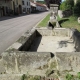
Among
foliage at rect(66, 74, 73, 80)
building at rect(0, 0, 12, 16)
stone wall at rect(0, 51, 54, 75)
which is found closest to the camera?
foliage at rect(66, 74, 73, 80)

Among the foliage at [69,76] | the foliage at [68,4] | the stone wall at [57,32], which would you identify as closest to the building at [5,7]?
the foliage at [68,4]

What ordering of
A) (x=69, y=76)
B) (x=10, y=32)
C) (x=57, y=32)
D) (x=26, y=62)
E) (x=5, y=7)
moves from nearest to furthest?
1. (x=69, y=76)
2. (x=26, y=62)
3. (x=57, y=32)
4. (x=10, y=32)
5. (x=5, y=7)

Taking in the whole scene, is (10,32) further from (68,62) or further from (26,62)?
(68,62)

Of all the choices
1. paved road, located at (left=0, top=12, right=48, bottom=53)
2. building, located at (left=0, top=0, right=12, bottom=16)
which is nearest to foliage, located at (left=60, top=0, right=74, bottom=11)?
paved road, located at (left=0, top=12, right=48, bottom=53)

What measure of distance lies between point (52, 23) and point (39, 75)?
420 inches

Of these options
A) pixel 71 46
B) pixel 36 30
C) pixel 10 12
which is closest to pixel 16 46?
pixel 71 46

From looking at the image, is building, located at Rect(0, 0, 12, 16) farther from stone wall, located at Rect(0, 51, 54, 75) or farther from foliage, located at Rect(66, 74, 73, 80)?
foliage, located at Rect(66, 74, 73, 80)

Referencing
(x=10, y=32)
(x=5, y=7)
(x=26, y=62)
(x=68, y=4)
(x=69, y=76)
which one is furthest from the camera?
(x=5, y=7)

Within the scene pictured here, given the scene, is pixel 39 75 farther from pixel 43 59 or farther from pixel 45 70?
pixel 43 59

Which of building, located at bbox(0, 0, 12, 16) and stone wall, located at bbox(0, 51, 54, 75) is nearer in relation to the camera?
stone wall, located at bbox(0, 51, 54, 75)

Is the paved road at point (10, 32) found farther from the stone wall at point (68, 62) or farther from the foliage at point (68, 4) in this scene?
the foliage at point (68, 4)

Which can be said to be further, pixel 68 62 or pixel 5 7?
pixel 5 7

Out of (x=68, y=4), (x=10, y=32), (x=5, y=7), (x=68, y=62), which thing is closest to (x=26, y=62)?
(x=68, y=62)

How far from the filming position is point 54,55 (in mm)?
3646
